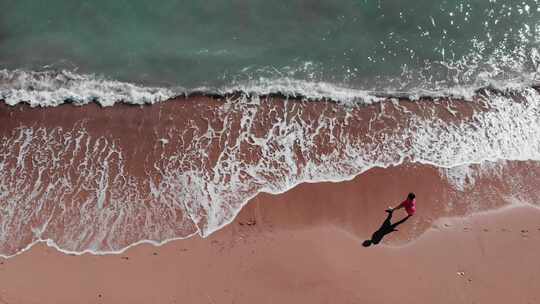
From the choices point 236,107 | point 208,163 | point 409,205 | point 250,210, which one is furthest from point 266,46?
point 409,205

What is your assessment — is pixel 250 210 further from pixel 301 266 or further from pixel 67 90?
pixel 67 90

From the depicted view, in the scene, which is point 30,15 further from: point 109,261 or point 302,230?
point 302,230

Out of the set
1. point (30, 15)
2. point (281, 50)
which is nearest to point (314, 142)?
point (281, 50)

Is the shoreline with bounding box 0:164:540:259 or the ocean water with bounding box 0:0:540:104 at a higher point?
the ocean water with bounding box 0:0:540:104

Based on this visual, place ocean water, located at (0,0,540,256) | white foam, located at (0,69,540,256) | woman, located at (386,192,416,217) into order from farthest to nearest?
A: ocean water, located at (0,0,540,256) → white foam, located at (0,69,540,256) → woman, located at (386,192,416,217)

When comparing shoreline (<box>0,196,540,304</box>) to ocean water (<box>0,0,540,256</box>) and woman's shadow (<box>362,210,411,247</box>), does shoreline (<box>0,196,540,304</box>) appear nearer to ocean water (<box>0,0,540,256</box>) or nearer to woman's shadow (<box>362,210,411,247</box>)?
woman's shadow (<box>362,210,411,247</box>)

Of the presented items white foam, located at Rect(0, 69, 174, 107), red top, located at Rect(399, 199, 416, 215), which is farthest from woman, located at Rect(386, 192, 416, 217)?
white foam, located at Rect(0, 69, 174, 107)
